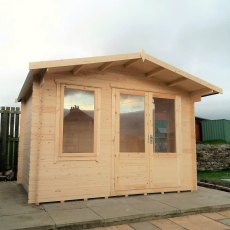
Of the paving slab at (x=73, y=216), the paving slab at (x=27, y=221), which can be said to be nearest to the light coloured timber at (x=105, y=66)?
the paving slab at (x=73, y=216)

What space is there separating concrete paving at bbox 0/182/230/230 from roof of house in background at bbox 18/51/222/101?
2757mm

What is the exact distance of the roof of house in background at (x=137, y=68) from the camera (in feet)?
19.8

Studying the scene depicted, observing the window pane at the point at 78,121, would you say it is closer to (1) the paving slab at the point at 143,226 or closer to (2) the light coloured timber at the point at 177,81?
(1) the paving slab at the point at 143,226

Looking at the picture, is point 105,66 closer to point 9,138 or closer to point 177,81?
point 177,81

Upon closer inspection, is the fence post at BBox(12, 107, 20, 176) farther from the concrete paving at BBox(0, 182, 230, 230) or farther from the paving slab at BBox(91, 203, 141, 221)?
the paving slab at BBox(91, 203, 141, 221)

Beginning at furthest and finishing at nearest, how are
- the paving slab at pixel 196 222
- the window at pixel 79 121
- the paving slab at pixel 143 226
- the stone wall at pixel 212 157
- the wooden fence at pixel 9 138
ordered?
the stone wall at pixel 212 157 → the wooden fence at pixel 9 138 → the window at pixel 79 121 → the paving slab at pixel 196 222 → the paving slab at pixel 143 226

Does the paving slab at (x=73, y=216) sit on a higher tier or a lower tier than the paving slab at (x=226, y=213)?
higher

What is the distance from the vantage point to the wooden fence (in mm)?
9883

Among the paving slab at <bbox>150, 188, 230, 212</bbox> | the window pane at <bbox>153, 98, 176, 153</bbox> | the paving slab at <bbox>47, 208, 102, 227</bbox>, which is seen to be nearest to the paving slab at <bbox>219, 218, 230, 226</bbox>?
the paving slab at <bbox>150, 188, 230, 212</bbox>

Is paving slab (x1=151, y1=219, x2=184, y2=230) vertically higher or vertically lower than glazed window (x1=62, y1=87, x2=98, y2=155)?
lower

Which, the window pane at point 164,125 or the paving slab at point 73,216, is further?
the window pane at point 164,125

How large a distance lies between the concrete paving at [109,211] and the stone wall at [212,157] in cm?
875

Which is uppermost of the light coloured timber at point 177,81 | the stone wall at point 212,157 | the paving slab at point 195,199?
the light coloured timber at point 177,81

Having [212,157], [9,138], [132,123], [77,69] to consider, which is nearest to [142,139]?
[132,123]
